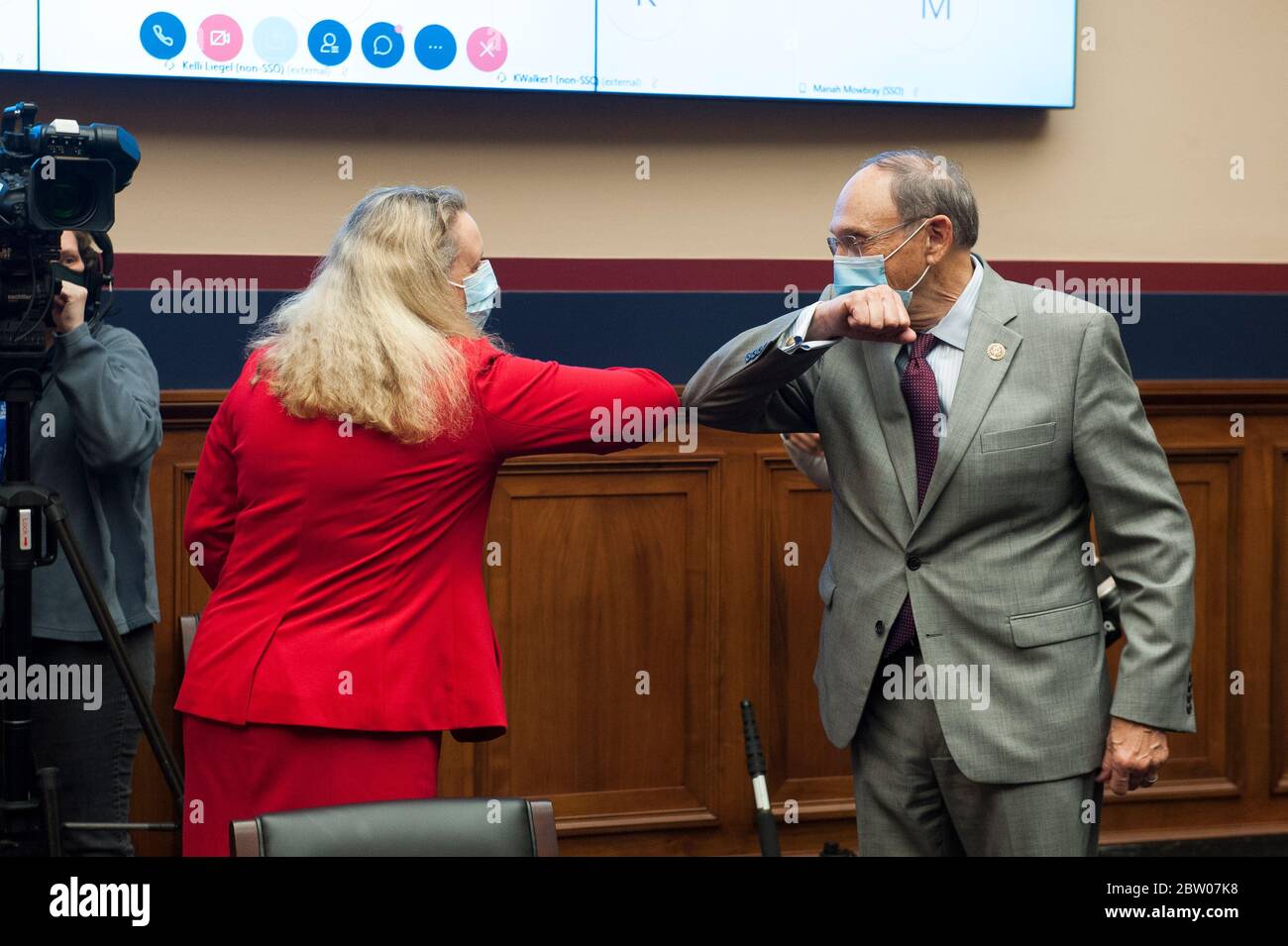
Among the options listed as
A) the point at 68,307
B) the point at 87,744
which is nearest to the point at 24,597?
the point at 87,744

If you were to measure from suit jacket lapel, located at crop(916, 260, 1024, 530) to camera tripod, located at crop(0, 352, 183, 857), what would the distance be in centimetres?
140

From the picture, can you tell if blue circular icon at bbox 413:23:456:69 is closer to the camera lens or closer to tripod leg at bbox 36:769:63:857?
the camera lens

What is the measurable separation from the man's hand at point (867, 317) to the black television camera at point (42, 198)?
1.23 metres

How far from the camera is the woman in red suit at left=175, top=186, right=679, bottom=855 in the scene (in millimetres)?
1824

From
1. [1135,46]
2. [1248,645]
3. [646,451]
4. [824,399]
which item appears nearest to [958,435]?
[824,399]

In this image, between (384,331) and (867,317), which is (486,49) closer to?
(384,331)

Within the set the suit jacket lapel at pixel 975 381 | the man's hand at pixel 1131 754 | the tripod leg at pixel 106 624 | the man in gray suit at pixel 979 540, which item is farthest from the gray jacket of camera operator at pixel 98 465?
the man's hand at pixel 1131 754

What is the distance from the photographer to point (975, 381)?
1902 millimetres

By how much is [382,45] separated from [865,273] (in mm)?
1752

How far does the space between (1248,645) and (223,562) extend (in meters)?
2.67

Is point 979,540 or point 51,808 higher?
point 979,540

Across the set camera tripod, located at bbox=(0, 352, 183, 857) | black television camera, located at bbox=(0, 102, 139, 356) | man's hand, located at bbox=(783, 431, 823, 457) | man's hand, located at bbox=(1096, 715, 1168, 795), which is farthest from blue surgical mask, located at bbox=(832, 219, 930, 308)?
camera tripod, located at bbox=(0, 352, 183, 857)

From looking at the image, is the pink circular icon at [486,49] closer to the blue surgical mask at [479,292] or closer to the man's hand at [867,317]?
A: the blue surgical mask at [479,292]

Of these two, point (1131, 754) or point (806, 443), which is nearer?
point (1131, 754)
